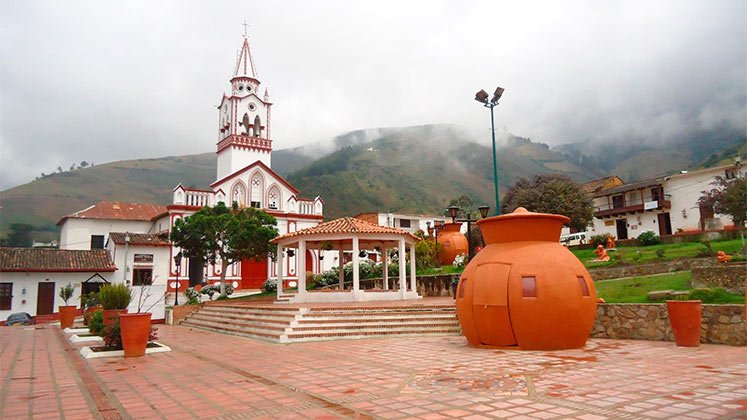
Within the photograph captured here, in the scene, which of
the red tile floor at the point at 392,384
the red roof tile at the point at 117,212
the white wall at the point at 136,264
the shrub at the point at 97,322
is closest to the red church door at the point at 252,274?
the white wall at the point at 136,264

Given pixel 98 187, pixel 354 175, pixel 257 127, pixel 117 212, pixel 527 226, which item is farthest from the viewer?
pixel 98 187

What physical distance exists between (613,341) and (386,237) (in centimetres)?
1009

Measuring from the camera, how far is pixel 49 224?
3014 inches

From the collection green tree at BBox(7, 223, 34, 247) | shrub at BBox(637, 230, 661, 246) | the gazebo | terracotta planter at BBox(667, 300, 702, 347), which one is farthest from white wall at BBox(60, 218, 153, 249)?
terracotta planter at BBox(667, 300, 702, 347)

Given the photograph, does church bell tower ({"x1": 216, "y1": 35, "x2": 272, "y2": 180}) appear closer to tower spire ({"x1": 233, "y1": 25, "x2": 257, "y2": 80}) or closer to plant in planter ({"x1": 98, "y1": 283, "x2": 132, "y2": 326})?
tower spire ({"x1": 233, "y1": 25, "x2": 257, "y2": 80})

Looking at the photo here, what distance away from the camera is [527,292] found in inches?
365

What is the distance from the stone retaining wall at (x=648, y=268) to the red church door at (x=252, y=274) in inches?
972

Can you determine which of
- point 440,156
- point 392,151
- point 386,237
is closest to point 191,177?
point 392,151

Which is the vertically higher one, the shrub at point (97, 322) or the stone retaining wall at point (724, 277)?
the stone retaining wall at point (724, 277)

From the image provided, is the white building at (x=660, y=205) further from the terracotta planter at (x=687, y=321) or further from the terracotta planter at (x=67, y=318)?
the terracotta planter at (x=67, y=318)

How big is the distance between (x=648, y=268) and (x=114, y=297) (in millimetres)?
18578

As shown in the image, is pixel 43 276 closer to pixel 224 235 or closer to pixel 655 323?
pixel 224 235

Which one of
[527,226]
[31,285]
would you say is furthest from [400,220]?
[527,226]

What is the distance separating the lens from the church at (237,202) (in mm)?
36750
